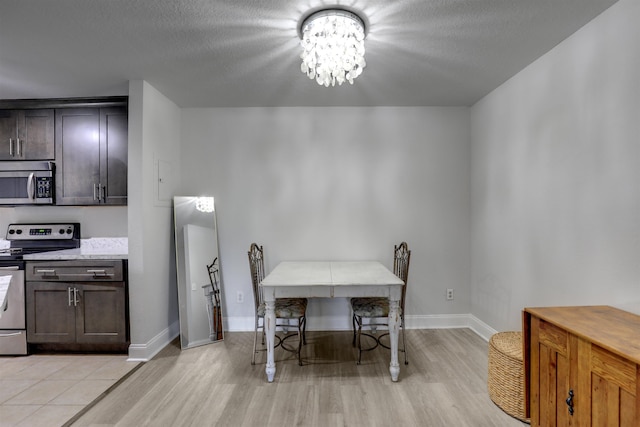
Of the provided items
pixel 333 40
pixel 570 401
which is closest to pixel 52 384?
pixel 333 40

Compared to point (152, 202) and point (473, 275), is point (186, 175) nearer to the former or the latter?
point (152, 202)

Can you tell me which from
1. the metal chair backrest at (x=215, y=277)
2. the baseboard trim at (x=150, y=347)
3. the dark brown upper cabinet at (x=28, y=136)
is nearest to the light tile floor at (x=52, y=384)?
the baseboard trim at (x=150, y=347)

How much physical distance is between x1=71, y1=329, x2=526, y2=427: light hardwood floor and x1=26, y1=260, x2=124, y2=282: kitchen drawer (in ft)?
2.86

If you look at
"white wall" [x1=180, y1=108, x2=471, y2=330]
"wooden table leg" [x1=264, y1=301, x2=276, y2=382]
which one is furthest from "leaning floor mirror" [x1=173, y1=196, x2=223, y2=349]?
"wooden table leg" [x1=264, y1=301, x2=276, y2=382]

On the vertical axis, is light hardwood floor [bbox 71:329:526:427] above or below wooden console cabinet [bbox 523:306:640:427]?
below

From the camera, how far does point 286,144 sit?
3609 mm

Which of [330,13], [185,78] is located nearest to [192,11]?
[330,13]

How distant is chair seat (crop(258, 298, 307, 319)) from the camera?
9.07 ft

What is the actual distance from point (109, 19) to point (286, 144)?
6.30 ft

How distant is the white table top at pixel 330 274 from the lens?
248 cm

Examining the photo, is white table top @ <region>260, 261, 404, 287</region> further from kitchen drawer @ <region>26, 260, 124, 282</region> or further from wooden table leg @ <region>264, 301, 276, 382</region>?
kitchen drawer @ <region>26, 260, 124, 282</region>

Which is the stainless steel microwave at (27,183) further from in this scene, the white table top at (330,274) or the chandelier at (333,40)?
the chandelier at (333,40)

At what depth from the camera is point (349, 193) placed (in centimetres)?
360

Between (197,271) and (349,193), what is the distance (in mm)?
1832
